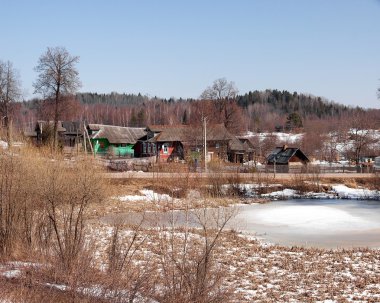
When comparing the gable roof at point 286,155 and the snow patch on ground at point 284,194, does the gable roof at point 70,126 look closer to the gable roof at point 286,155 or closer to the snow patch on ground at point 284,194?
the gable roof at point 286,155

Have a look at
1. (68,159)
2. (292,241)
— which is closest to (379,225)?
(292,241)

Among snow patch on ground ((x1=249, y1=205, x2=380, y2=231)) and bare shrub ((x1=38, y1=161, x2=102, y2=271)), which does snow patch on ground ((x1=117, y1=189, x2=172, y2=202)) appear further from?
bare shrub ((x1=38, y1=161, x2=102, y2=271))

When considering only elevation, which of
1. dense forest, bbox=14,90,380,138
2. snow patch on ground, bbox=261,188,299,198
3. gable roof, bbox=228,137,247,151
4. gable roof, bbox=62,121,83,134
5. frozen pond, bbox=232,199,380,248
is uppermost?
dense forest, bbox=14,90,380,138

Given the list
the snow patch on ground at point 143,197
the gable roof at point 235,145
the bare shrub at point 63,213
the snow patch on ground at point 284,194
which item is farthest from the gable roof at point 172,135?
the bare shrub at point 63,213

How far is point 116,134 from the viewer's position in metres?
75.8

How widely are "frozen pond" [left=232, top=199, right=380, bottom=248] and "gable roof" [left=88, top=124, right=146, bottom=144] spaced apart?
45.2 m

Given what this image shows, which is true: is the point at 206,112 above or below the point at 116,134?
above

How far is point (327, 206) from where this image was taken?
101ft

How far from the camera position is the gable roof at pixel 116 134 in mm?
74375

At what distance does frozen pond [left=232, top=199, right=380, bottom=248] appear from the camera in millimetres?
19359

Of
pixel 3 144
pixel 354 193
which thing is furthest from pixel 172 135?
pixel 3 144

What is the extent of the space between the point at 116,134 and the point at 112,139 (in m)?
1.48

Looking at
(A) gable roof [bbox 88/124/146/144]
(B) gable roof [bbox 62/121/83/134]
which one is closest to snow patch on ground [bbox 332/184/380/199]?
(A) gable roof [bbox 88/124/146/144]

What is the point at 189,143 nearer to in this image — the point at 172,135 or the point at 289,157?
the point at 172,135
